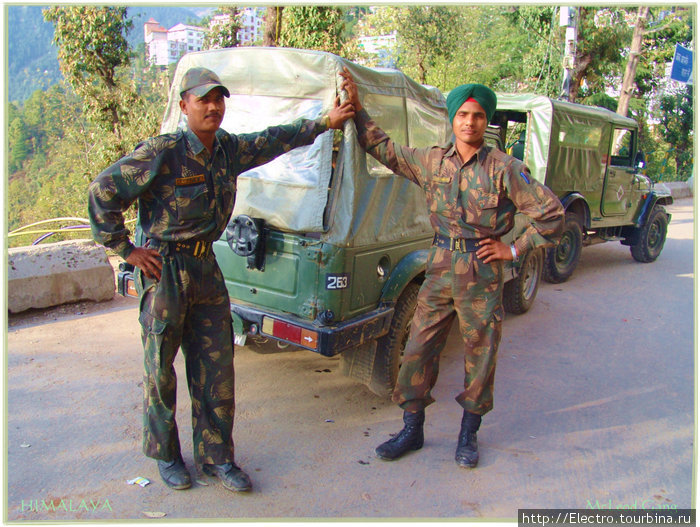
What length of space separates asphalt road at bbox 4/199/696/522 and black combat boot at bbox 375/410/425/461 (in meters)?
0.05

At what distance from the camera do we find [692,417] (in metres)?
4.18

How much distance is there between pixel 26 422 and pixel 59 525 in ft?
→ 3.74

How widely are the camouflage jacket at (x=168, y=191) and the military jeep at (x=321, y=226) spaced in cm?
70

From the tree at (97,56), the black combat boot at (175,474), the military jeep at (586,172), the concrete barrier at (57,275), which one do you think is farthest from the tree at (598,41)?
the black combat boot at (175,474)

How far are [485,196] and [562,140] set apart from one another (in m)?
4.71

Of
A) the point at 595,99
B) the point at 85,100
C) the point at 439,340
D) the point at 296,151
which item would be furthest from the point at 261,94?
the point at 595,99

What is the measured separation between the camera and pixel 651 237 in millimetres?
9492

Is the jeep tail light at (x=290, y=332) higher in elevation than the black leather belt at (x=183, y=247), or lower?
lower

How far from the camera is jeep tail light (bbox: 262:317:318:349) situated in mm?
3424

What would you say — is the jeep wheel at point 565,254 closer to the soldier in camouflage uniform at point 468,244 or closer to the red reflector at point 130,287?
the soldier in camouflage uniform at point 468,244

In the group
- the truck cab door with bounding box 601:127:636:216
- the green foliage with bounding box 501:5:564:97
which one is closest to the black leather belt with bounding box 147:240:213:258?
the truck cab door with bounding box 601:127:636:216

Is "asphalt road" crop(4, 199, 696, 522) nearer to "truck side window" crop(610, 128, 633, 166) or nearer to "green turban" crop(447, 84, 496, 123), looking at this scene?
"green turban" crop(447, 84, 496, 123)

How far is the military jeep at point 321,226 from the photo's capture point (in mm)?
3559

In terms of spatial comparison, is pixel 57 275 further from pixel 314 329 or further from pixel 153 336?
pixel 314 329
